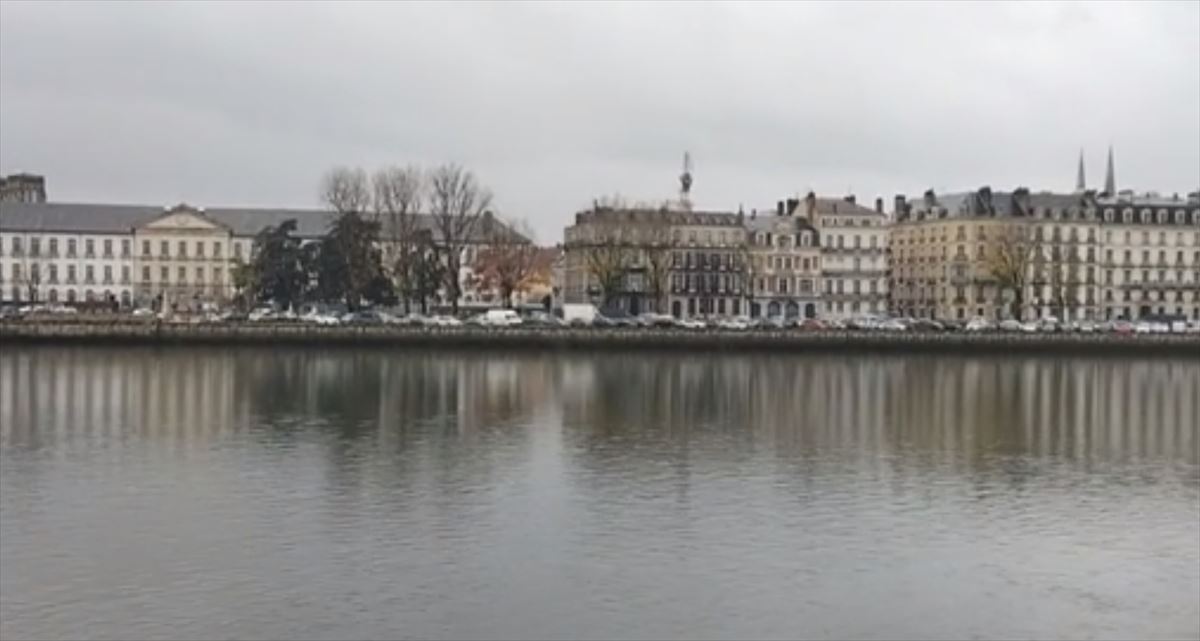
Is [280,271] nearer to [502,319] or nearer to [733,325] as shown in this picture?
[502,319]

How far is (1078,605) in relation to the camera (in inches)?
698

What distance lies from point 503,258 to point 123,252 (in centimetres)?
2727

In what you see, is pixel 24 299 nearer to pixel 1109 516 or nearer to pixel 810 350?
pixel 810 350

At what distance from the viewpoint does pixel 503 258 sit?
90.8 metres

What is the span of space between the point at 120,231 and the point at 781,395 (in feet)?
219

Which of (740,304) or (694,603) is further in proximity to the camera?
(740,304)

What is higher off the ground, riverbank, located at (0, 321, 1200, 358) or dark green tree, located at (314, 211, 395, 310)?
dark green tree, located at (314, 211, 395, 310)

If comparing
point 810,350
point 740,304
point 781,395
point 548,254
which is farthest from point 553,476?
point 548,254

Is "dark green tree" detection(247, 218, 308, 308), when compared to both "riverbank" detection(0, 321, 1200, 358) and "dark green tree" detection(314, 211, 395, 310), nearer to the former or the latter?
"dark green tree" detection(314, 211, 395, 310)

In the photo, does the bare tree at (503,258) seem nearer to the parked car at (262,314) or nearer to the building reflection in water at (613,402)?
the parked car at (262,314)

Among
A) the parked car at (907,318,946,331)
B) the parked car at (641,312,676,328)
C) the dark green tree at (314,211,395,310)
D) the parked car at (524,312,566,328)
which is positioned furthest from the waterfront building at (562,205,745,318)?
the parked car at (907,318,946,331)

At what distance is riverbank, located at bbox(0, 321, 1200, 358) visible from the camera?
68.5 m

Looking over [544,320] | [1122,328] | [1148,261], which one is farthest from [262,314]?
[1148,261]

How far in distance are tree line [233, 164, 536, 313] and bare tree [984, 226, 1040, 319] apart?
107ft
